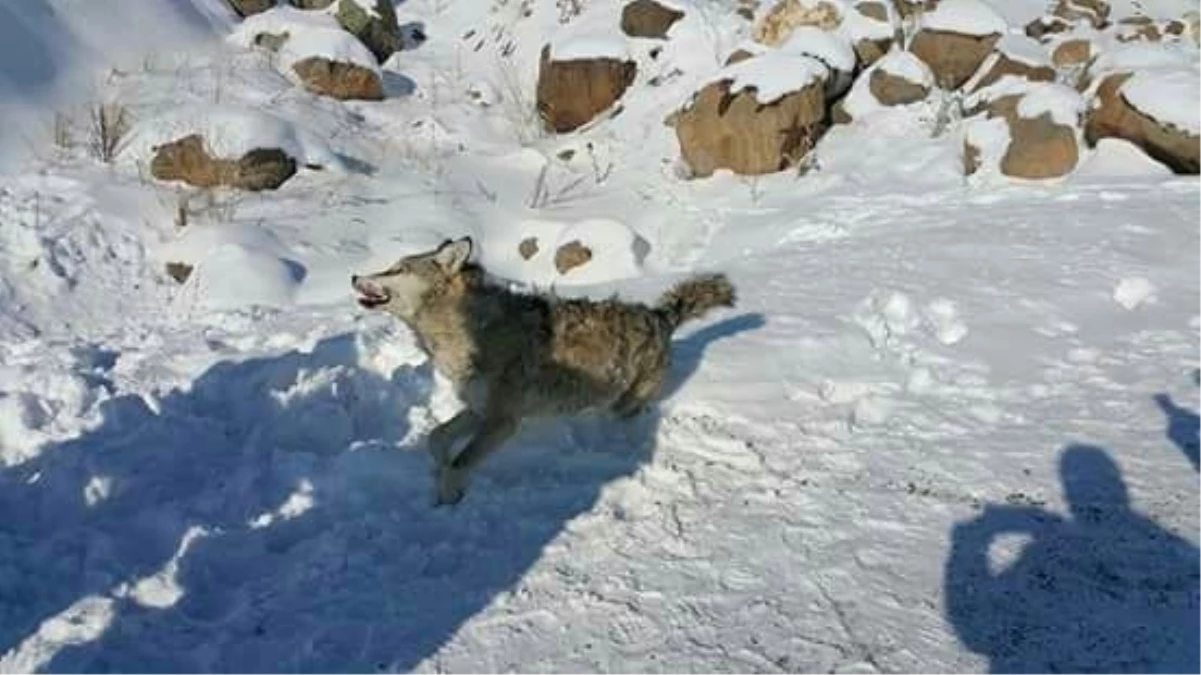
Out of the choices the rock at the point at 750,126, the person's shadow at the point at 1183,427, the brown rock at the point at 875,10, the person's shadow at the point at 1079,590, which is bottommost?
the rock at the point at 750,126

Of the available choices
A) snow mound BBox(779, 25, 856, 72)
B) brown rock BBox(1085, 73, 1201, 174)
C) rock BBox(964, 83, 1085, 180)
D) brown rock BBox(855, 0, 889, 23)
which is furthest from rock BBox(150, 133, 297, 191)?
brown rock BBox(1085, 73, 1201, 174)

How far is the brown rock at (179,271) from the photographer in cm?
901

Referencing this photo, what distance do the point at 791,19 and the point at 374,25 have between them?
5.82m

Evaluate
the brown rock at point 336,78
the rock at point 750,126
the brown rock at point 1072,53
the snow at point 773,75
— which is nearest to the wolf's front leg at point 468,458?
the rock at point 750,126

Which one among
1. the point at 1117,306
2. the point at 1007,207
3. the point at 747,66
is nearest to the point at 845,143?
the point at 747,66

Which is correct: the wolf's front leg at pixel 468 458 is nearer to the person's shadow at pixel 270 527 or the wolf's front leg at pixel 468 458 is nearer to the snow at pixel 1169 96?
the person's shadow at pixel 270 527

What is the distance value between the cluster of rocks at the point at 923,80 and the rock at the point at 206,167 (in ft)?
14.4

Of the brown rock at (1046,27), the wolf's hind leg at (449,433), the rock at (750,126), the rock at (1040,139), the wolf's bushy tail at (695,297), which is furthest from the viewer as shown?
the brown rock at (1046,27)

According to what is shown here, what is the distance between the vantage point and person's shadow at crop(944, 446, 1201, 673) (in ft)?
12.5

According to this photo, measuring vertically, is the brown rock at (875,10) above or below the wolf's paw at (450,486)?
below

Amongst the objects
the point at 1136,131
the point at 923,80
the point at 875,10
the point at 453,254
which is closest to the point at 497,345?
the point at 453,254

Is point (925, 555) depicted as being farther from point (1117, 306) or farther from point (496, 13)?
point (496, 13)

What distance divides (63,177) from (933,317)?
7.47m

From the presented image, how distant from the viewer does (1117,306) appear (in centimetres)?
714
